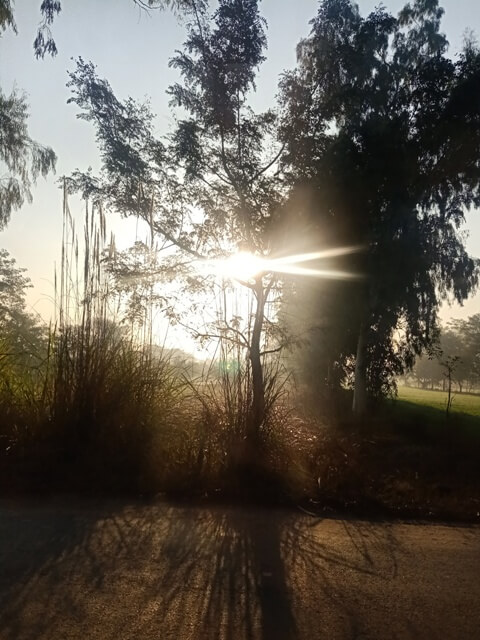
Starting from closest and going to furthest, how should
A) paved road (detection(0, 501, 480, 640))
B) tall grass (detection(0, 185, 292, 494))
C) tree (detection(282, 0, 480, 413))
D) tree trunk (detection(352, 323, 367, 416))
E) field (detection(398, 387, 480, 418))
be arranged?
1. paved road (detection(0, 501, 480, 640))
2. tall grass (detection(0, 185, 292, 494))
3. tree (detection(282, 0, 480, 413))
4. tree trunk (detection(352, 323, 367, 416))
5. field (detection(398, 387, 480, 418))

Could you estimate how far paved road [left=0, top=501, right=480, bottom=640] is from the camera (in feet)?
10.5

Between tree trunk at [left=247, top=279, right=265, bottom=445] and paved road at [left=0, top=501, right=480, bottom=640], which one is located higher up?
tree trunk at [left=247, top=279, right=265, bottom=445]

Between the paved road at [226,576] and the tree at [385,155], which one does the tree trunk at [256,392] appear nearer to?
the paved road at [226,576]

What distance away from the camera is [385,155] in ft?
50.7

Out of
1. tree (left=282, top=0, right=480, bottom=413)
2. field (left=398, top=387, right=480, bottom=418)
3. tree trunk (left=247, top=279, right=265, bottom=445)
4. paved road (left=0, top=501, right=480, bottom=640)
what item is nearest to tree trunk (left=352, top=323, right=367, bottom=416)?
tree (left=282, top=0, right=480, bottom=413)

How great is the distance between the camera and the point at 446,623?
11.0 ft

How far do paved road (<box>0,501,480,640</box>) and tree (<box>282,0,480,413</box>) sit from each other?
8.70m

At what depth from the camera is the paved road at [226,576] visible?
3199 millimetres

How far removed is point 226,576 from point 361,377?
18175 millimetres

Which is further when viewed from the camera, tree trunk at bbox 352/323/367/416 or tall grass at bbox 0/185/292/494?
tree trunk at bbox 352/323/367/416

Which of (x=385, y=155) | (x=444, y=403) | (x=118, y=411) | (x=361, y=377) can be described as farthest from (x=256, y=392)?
(x=444, y=403)

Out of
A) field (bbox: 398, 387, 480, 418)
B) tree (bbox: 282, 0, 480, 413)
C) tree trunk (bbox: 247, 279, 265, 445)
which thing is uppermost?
tree (bbox: 282, 0, 480, 413)

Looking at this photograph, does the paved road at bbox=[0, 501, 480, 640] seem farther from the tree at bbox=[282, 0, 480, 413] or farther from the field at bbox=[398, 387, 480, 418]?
the field at bbox=[398, 387, 480, 418]

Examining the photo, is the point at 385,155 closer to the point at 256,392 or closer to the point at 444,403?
the point at 256,392
